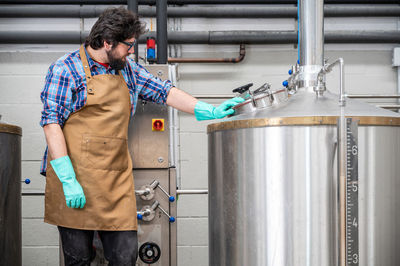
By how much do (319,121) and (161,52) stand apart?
44.0 inches

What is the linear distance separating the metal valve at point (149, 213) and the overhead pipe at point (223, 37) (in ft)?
4.57

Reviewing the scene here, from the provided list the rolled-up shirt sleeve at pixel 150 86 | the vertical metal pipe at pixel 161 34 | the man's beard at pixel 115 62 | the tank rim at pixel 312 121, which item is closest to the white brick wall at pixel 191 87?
the vertical metal pipe at pixel 161 34

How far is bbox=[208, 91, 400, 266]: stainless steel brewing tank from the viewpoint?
1.31m

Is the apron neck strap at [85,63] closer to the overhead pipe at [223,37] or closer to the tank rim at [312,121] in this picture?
the tank rim at [312,121]

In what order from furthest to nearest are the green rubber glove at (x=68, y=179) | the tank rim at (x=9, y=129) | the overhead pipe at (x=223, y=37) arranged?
1. the overhead pipe at (x=223, y=37)
2. the tank rim at (x=9, y=129)
3. the green rubber glove at (x=68, y=179)

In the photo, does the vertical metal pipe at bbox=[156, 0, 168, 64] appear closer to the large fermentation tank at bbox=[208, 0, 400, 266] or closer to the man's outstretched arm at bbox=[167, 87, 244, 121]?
the man's outstretched arm at bbox=[167, 87, 244, 121]

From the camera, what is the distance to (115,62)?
5.43ft

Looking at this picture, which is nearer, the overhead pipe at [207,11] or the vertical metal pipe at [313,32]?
the vertical metal pipe at [313,32]

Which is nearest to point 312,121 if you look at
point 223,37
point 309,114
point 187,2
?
point 309,114

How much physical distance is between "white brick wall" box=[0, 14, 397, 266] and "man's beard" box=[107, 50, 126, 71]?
1409 mm

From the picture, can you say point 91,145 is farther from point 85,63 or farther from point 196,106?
point 196,106

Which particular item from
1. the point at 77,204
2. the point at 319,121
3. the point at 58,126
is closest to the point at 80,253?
the point at 77,204

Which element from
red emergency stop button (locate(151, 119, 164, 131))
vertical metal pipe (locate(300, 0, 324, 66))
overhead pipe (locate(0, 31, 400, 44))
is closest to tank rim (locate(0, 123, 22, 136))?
red emergency stop button (locate(151, 119, 164, 131))

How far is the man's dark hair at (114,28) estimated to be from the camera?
1.61 metres
